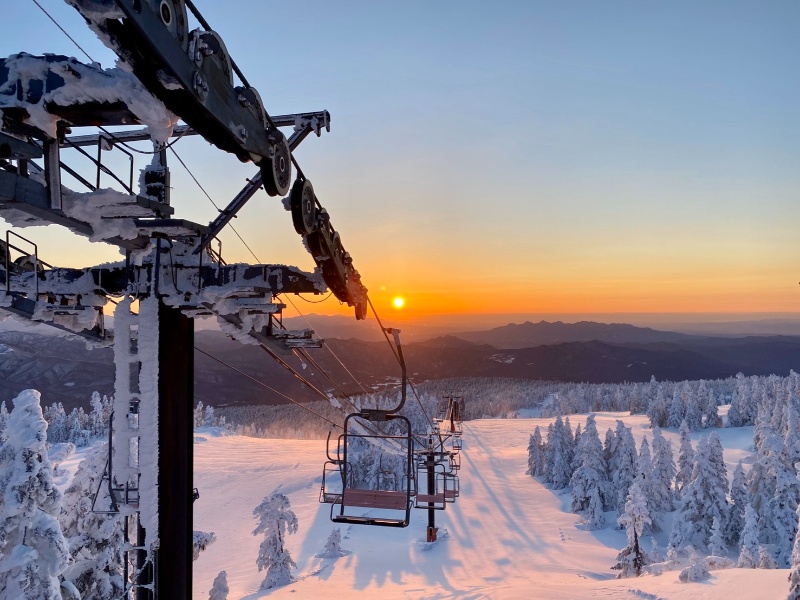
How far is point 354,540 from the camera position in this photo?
1971 inches

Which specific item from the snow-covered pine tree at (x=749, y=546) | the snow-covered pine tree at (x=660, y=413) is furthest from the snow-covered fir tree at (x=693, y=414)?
the snow-covered pine tree at (x=749, y=546)

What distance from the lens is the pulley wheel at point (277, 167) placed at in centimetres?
474

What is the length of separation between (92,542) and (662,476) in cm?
5902

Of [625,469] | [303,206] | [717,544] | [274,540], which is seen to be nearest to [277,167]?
[303,206]

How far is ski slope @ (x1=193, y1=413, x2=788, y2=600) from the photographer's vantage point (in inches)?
975

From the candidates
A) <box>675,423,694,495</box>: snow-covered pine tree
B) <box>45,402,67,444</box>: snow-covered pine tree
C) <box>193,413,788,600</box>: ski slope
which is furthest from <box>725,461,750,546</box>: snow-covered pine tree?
<box>45,402,67,444</box>: snow-covered pine tree

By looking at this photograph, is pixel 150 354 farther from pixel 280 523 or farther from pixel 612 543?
Result: pixel 612 543

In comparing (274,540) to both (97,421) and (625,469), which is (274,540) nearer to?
(625,469)

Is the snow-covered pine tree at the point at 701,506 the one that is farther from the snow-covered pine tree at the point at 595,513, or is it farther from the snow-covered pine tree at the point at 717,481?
the snow-covered pine tree at the point at 595,513

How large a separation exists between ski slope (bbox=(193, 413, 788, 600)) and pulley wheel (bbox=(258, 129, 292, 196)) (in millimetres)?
21632

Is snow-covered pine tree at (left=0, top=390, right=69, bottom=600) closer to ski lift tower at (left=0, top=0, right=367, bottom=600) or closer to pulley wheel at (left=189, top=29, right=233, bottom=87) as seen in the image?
ski lift tower at (left=0, top=0, right=367, bottom=600)

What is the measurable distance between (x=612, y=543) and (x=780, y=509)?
15.5 meters

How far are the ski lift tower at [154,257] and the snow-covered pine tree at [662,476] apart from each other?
59.8 m

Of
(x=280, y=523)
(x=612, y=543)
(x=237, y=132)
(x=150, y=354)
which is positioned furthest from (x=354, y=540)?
(x=237, y=132)
